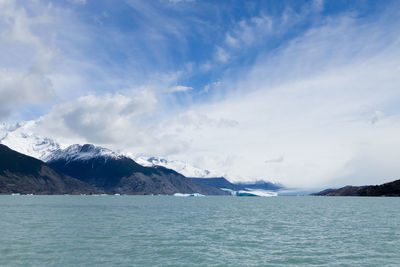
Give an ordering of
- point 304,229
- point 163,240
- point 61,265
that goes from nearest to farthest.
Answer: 1. point 61,265
2. point 163,240
3. point 304,229

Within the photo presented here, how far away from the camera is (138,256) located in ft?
145

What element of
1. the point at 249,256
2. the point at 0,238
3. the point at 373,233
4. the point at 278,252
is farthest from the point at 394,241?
the point at 0,238

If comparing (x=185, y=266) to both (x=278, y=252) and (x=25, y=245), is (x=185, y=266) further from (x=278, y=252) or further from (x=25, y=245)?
(x=25, y=245)

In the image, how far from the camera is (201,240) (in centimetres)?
5775

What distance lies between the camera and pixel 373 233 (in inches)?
2660

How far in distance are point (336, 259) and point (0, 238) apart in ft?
177

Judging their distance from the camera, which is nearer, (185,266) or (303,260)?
(185,266)

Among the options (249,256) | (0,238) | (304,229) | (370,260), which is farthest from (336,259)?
(0,238)

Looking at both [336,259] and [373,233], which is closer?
[336,259]

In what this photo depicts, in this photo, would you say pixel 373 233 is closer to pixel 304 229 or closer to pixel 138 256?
pixel 304 229

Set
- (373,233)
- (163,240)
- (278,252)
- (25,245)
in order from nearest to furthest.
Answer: (278,252), (25,245), (163,240), (373,233)

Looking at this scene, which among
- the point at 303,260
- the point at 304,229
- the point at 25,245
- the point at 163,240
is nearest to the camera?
the point at 303,260

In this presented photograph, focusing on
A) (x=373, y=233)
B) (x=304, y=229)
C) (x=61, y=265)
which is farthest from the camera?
(x=304, y=229)

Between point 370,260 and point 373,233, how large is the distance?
28224 millimetres
